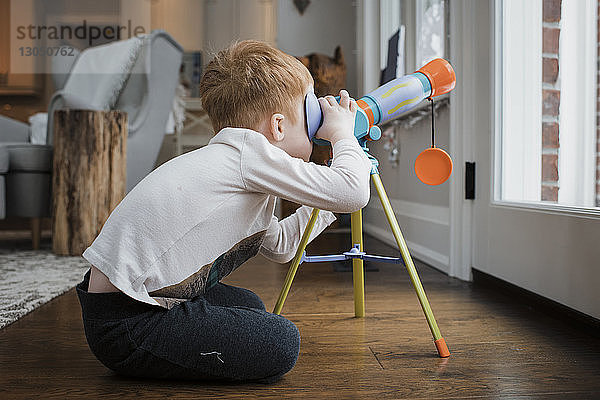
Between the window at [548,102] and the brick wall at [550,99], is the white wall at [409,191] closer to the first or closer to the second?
the window at [548,102]

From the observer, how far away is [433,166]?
42.3 inches

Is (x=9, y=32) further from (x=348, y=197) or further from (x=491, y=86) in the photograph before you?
(x=348, y=197)

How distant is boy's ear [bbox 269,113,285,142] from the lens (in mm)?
886

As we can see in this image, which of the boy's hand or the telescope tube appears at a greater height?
the telescope tube

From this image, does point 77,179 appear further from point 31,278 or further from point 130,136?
point 31,278

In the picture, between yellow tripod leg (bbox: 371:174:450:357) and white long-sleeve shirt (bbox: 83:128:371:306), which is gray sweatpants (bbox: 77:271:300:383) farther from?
yellow tripod leg (bbox: 371:174:450:357)

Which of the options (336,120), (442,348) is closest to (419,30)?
(336,120)

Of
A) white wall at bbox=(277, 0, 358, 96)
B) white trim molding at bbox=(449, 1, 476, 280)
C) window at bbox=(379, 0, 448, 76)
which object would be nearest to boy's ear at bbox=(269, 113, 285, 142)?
white trim molding at bbox=(449, 1, 476, 280)

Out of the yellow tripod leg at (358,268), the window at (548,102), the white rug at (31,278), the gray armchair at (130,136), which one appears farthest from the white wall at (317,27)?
the yellow tripod leg at (358,268)

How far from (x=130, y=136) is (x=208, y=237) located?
1981 mm

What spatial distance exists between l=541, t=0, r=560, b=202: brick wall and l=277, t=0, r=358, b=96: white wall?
2932 mm

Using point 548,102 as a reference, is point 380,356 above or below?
below

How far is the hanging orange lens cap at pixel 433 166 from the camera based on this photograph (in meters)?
1.06

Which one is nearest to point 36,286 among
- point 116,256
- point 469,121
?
point 116,256
